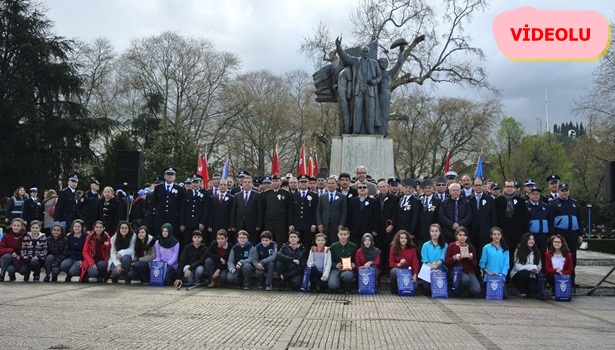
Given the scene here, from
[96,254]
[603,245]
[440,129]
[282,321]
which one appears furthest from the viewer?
[440,129]

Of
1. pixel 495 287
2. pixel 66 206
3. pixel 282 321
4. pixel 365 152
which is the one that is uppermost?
pixel 365 152

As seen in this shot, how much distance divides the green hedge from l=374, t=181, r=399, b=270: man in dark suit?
50.1 ft

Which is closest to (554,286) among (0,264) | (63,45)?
(0,264)

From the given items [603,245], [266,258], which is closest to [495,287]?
[266,258]

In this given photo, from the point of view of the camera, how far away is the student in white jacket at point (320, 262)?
1063cm

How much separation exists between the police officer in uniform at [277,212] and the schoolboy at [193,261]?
135 cm

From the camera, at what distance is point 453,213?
11266mm

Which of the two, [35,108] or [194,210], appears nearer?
[194,210]

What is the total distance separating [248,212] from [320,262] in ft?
6.66

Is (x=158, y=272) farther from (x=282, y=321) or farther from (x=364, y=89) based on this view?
(x=364, y=89)

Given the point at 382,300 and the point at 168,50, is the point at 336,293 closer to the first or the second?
the point at 382,300

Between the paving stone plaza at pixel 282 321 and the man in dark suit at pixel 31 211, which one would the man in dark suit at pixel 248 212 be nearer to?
the paving stone plaza at pixel 282 321

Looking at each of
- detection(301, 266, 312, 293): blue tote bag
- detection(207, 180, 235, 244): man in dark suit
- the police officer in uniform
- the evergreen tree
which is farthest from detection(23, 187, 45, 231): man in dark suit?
the evergreen tree

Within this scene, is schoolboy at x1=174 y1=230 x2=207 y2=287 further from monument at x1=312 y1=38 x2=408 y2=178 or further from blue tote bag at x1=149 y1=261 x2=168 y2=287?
monument at x1=312 y1=38 x2=408 y2=178
